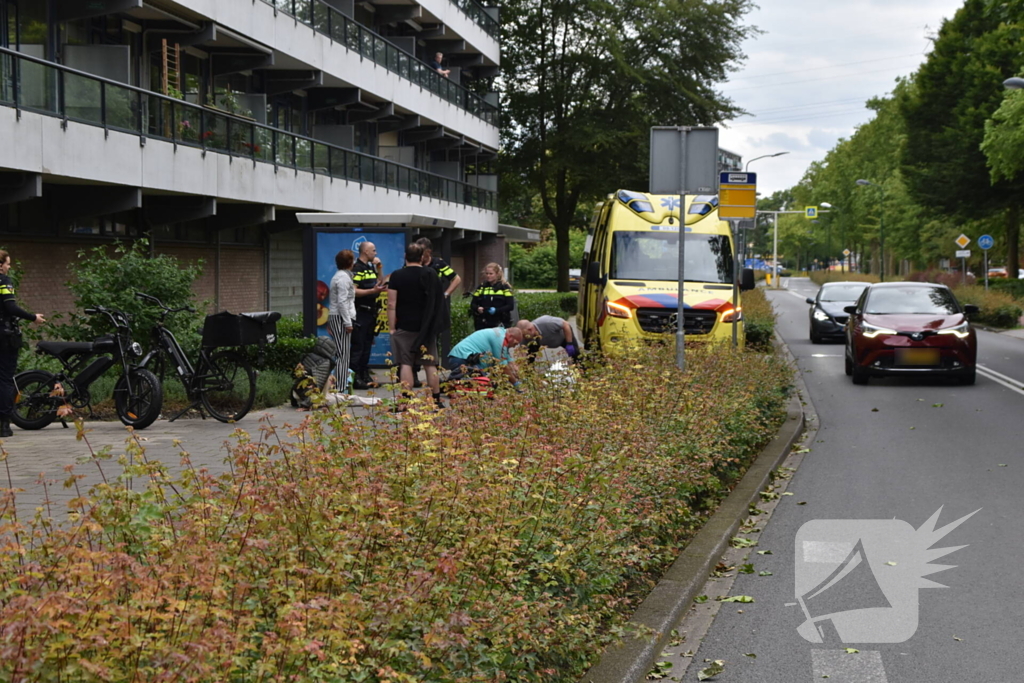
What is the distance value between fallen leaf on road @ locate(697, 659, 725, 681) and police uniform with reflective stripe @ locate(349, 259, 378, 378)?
10828 millimetres

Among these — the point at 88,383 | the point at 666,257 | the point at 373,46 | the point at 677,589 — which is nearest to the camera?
the point at 677,589

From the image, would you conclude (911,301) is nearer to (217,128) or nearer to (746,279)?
(746,279)

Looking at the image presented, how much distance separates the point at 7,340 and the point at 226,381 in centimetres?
218

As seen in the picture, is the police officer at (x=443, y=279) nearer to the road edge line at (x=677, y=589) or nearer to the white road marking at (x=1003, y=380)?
the road edge line at (x=677, y=589)

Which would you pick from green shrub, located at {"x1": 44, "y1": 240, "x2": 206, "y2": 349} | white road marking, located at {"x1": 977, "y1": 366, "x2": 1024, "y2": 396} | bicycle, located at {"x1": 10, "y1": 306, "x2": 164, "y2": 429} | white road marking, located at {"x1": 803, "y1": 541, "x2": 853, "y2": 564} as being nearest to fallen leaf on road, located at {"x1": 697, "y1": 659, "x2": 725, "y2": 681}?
white road marking, located at {"x1": 803, "y1": 541, "x2": 853, "y2": 564}

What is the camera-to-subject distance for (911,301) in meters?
19.8

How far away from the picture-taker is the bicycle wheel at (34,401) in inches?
463

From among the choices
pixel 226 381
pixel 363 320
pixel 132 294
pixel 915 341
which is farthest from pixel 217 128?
pixel 915 341

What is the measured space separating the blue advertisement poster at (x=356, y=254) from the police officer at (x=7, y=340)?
5698 millimetres

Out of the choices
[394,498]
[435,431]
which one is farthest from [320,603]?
[435,431]

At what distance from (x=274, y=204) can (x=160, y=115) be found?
5.13 m

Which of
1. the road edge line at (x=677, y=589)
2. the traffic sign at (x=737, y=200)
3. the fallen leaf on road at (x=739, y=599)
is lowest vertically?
the fallen leaf on road at (x=739, y=599)

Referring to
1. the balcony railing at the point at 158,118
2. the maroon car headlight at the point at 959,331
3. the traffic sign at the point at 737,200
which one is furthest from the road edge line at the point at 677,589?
the balcony railing at the point at 158,118

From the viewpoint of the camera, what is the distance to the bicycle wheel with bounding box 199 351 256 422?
12.5 metres
